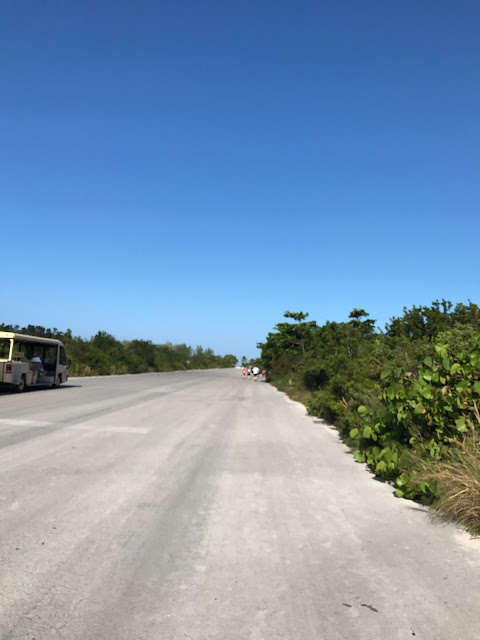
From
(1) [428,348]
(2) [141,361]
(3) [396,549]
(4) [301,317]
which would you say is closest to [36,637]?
(3) [396,549]

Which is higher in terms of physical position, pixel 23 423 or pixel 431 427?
pixel 431 427

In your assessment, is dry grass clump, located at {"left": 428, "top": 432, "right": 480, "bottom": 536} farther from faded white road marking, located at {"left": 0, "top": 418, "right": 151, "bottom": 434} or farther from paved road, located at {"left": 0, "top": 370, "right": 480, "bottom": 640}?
faded white road marking, located at {"left": 0, "top": 418, "right": 151, "bottom": 434}

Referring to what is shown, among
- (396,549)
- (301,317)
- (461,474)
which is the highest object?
(301,317)

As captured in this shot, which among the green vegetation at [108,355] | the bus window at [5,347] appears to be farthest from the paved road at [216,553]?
the green vegetation at [108,355]

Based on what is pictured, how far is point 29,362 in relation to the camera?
2122cm

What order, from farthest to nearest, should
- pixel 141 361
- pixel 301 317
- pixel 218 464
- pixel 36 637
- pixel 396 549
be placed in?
pixel 141 361 → pixel 301 317 → pixel 218 464 → pixel 396 549 → pixel 36 637

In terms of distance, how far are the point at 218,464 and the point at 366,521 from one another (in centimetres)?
322

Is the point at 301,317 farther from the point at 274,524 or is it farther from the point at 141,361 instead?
the point at 274,524

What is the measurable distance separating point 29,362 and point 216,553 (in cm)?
1898

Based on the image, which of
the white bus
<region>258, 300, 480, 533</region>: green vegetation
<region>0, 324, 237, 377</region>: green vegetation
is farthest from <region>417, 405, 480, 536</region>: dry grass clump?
<region>0, 324, 237, 377</region>: green vegetation

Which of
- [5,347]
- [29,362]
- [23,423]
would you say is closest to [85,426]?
[23,423]

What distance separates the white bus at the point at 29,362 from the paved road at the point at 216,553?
37.5 feet

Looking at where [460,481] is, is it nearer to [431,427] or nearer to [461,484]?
[461,484]

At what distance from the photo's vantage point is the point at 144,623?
3135 millimetres
